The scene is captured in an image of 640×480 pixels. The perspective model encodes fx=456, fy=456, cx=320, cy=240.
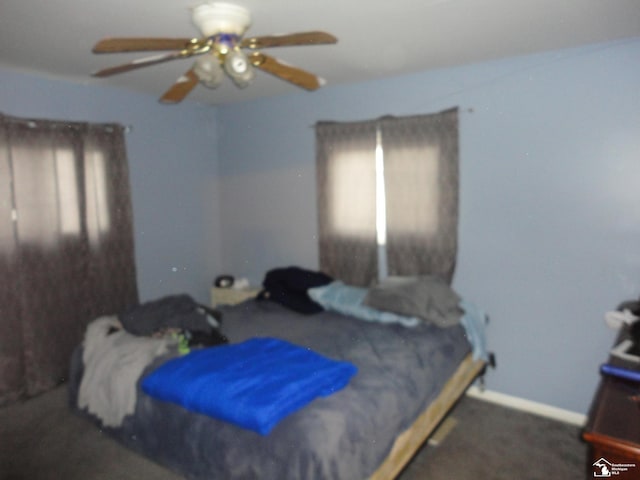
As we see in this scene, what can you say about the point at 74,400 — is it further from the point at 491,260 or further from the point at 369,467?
the point at 491,260

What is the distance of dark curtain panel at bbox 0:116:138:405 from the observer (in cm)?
393

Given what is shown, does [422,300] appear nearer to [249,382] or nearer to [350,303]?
[350,303]

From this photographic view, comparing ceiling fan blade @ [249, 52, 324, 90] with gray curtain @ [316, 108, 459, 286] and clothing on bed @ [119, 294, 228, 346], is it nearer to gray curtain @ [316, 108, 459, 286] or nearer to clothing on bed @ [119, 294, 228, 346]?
gray curtain @ [316, 108, 459, 286]

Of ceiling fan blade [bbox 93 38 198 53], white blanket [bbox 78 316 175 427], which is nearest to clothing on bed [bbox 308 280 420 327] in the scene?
white blanket [bbox 78 316 175 427]

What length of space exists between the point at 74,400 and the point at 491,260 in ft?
11.9

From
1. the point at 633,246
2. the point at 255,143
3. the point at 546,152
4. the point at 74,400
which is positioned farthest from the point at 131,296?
the point at 633,246

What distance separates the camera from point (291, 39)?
2295 millimetres

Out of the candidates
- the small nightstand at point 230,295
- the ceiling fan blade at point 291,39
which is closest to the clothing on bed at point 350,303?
the small nightstand at point 230,295

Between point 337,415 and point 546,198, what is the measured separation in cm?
250

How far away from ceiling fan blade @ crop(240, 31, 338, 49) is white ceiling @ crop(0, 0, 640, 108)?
256 mm

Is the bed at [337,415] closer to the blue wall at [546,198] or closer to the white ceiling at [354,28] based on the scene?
the blue wall at [546,198]

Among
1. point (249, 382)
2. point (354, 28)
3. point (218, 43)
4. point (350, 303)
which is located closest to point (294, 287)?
→ point (350, 303)

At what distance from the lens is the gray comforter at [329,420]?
2209 mm

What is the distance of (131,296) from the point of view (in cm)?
479
